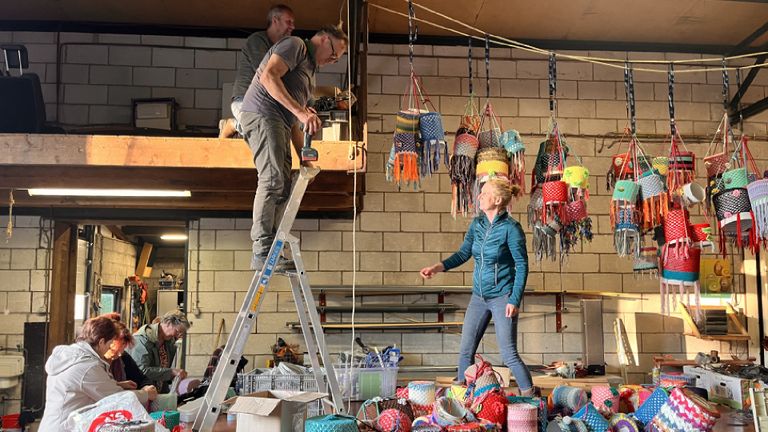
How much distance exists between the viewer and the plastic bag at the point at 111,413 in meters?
2.36

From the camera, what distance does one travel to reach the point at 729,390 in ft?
12.4

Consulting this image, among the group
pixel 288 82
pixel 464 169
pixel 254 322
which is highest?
pixel 288 82

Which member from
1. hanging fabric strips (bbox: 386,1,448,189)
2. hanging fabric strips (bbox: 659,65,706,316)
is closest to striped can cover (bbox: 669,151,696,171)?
hanging fabric strips (bbox: 659,65,706,316)

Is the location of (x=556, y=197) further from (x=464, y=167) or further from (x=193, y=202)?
(x=193, y=202)

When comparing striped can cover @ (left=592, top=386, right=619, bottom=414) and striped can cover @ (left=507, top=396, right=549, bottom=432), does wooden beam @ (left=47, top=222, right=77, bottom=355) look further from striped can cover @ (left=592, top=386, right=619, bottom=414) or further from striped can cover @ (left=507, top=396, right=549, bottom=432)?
striped can cover @ (left=592, top=386, right=619, bottom=414)

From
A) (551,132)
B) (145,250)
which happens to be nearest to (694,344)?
(551,132)

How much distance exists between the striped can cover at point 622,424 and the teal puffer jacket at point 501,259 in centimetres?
99

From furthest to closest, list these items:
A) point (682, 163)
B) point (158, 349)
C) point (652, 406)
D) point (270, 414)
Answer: point (158, 349) < point (682, 163) < point (652, 406) < point (270, 414)

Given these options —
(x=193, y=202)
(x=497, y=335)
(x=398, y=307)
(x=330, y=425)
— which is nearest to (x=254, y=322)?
(x=330, y=425)

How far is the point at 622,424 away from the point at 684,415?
0.85 feet

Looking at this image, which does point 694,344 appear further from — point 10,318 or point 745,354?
point 10,318

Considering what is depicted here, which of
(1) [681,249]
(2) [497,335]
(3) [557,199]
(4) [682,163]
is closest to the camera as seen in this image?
(2) [497,335]

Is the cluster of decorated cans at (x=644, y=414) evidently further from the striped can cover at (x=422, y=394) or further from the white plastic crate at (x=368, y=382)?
the white plastic crate at (x=368, y=382)

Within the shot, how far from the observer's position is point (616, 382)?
5297mm
